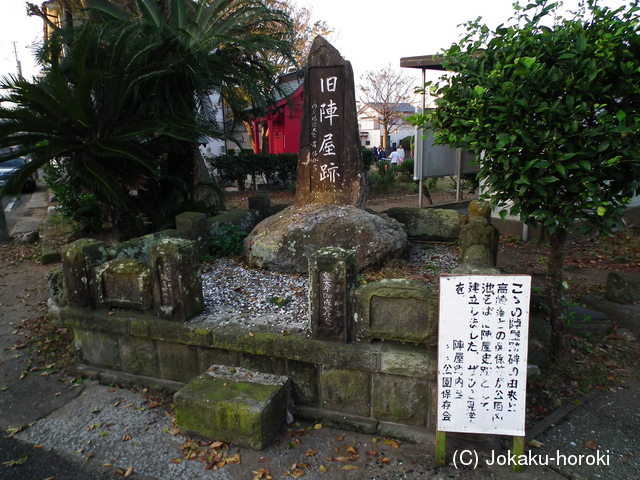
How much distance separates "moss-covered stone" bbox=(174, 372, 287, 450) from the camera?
3125mm

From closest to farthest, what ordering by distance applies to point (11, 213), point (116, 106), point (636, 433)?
point (636, 433), point (116, 106), point (11, 213)

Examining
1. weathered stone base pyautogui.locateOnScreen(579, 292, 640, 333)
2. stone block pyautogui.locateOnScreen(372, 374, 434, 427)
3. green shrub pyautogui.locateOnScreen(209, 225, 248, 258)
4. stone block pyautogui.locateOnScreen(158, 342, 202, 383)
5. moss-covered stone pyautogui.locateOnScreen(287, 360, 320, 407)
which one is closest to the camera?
stone block pyautogui.locateOnScreen(372, 374, 434, 427)

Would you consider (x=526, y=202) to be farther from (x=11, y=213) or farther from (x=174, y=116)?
(x=11, y=213)

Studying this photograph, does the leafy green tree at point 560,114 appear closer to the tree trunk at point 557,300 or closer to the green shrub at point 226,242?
the tree trunk at point 557,300

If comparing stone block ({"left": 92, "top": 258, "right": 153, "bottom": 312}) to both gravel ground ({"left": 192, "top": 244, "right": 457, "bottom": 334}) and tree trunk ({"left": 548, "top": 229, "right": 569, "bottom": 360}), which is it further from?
tree trunk ({"left": 548, "top": 229, "right": 569, "bottom": 360})

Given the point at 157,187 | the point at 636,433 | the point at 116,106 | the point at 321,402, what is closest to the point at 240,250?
the point at 157,187

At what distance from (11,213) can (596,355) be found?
14993 mm

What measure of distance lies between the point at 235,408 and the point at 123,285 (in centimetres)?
166

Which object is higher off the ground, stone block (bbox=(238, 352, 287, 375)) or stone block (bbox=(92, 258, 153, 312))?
stone block (bbox=(92, 258, 153, 312))

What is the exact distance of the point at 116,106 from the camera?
6.01 metres

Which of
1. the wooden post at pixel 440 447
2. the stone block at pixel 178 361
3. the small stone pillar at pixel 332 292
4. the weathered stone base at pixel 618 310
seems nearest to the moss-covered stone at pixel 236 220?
the stone block at pixel 178 361

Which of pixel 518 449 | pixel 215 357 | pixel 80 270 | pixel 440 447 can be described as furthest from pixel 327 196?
pixel 518 449

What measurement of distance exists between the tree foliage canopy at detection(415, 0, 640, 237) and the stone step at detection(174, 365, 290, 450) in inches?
87.6

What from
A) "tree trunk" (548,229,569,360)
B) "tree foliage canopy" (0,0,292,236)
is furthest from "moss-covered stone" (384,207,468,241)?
"tree foliage canopy" (0,0,292,236)
